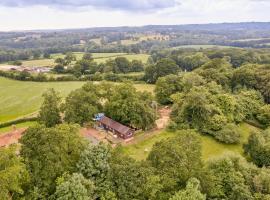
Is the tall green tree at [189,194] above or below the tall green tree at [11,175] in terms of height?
below

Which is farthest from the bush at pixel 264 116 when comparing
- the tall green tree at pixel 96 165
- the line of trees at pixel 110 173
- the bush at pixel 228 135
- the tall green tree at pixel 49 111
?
the tall green tree at pixel 49 111

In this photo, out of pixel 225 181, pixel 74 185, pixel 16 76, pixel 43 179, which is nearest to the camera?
pixel 74 185

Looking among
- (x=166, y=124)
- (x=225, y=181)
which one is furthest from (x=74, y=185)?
(x=166, y=124)

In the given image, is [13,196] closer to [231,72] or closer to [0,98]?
[0,98]

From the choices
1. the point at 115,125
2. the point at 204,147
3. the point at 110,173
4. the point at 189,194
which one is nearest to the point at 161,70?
the point at 115,125

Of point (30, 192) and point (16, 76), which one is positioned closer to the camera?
point (30, 192)

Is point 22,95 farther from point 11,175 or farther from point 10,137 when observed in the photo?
point 11,175

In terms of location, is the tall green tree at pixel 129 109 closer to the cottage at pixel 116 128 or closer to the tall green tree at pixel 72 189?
the cottage at pixel 116 128
